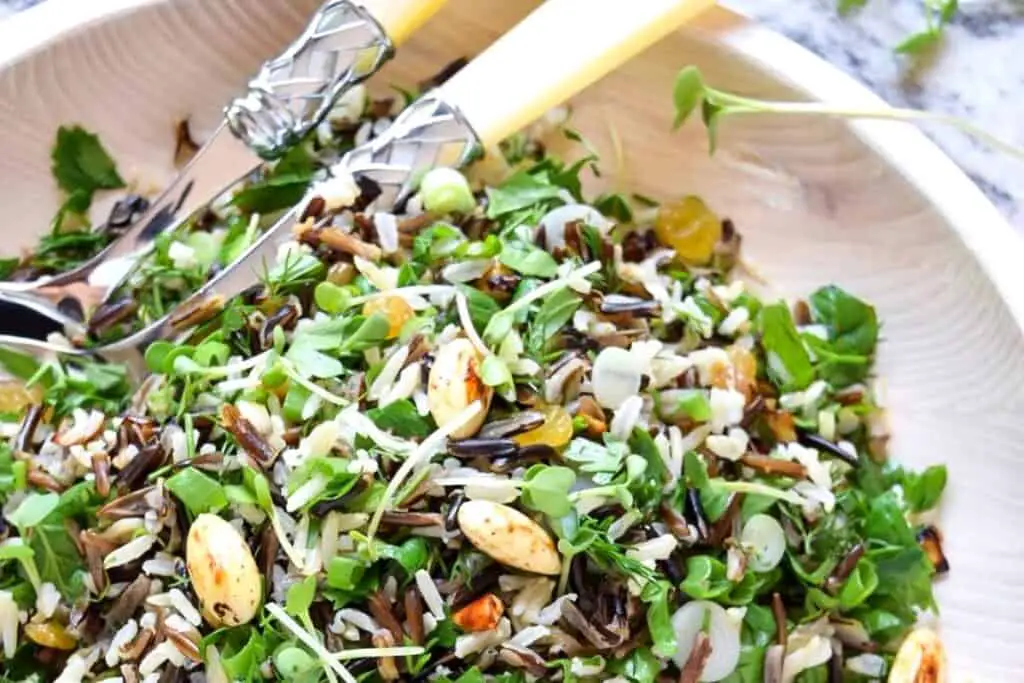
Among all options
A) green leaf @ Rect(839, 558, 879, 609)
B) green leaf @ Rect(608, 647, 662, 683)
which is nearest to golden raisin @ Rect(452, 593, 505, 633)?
green leaf @ Rect(608, 647, 662, 683)

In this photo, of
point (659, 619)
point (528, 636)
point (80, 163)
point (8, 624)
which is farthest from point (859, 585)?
point (80, 163)

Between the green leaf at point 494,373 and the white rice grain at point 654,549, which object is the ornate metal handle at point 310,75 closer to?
the green leaf at point 494,373

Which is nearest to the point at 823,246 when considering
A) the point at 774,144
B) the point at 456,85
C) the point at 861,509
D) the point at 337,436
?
the point at 774,144

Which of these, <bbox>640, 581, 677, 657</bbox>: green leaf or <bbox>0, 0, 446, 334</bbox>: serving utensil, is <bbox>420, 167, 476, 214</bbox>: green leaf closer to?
<bbox>0, 0, 446, 334</bbox>: serving utensil

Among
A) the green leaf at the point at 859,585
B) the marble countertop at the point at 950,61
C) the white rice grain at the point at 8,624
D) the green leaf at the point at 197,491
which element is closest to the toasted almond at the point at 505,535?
the green leaf at the point at 197,491

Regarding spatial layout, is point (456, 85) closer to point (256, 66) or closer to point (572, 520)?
point (256, 66)

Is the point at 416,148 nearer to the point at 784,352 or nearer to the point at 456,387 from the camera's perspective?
the point at 456,387
